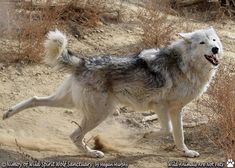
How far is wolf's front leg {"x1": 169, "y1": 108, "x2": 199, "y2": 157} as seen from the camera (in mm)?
6594

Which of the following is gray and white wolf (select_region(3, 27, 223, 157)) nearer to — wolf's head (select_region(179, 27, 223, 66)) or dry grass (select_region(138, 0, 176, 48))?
wolf's head (select_region(179, 27, 223, 66))

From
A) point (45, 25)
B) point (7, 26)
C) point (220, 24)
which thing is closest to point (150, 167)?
point (45, 25)

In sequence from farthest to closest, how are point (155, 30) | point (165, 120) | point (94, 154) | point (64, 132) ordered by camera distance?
point (155, 30) → point (64, 132) → point (165, 120) → point (94, 154)

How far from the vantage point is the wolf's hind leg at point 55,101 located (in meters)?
6.51

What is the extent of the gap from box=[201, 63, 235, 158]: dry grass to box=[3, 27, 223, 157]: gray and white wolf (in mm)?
250

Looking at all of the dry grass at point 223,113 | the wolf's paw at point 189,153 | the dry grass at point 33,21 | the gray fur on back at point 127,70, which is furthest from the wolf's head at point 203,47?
the dry grass at point 33,21

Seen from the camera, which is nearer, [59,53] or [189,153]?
[59,53]

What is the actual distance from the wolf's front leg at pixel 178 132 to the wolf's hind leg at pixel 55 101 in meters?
1.11

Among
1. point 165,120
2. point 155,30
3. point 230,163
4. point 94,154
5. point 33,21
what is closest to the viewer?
point 230,163

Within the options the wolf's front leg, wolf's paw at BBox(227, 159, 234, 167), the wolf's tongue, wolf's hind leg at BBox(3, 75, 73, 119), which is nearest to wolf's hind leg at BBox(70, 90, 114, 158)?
wolf's hind leg at BBox(3, 75, 73, 119)

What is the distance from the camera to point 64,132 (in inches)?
282

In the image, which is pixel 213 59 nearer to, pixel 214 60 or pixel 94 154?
pixel 214 60

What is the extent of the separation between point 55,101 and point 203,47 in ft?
5.50

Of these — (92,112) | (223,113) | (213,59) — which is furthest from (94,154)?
(213,59)
